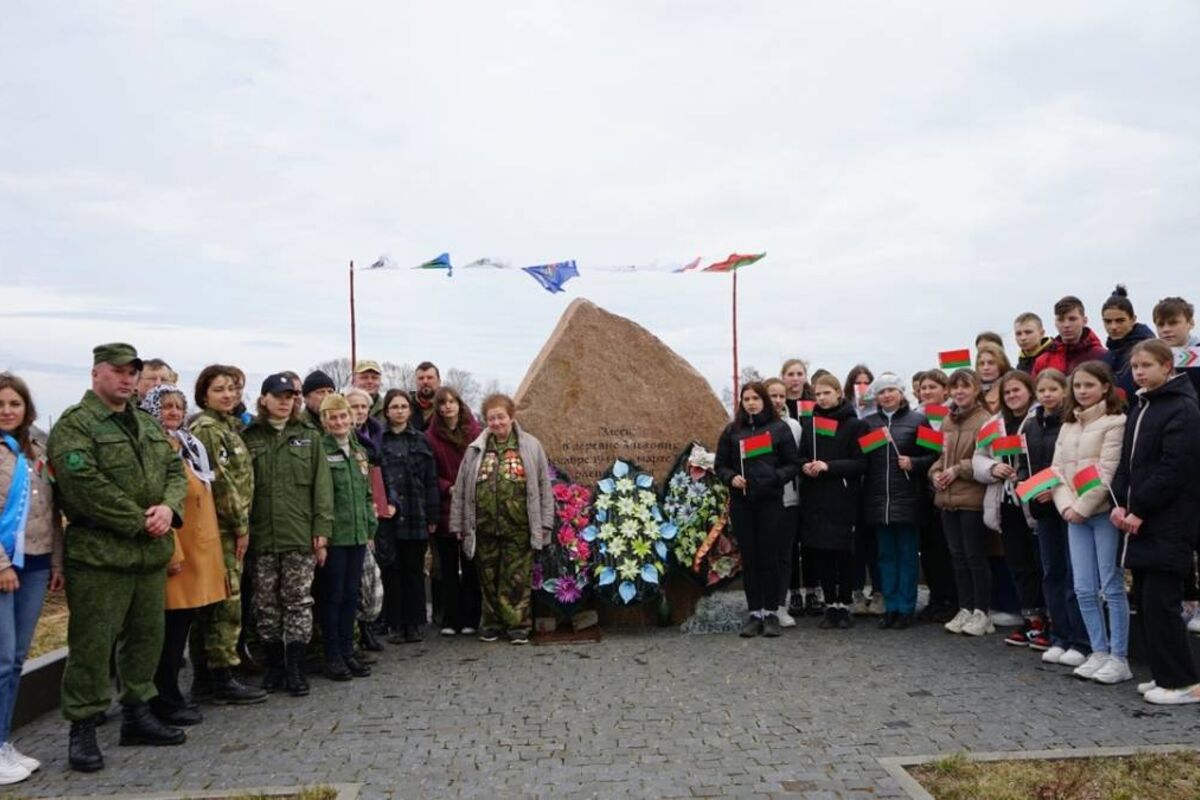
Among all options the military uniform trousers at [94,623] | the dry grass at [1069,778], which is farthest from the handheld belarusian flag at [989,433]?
the military uniform trousers at [94,623]

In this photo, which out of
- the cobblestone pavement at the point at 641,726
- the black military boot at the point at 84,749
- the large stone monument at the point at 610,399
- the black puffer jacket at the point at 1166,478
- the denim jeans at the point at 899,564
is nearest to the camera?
the cobblestone pavement at the point at 641,726

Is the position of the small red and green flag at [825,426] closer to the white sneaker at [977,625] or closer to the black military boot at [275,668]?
the white sneaker at [977,625]

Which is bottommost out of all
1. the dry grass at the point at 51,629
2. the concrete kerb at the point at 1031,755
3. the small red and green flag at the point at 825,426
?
the dry grass at the point at 51,629

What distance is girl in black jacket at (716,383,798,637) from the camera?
22.7 feet

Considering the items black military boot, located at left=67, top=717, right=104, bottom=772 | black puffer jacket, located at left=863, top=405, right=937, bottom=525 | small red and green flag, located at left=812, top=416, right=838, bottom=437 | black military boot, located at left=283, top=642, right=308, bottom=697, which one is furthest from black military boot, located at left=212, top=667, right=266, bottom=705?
black puffer jacket, located at left=863, top=405, right=937, bottom=525

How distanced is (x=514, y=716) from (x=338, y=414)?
2.21 meters

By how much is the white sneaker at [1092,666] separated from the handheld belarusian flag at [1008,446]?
1.35 meters

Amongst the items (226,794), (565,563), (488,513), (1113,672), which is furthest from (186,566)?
(1113,672)

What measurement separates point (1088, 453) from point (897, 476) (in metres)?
1.70

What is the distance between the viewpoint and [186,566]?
4.98 meters

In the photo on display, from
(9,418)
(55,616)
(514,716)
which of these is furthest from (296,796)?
(55,616)

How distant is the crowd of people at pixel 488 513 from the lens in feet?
14.7

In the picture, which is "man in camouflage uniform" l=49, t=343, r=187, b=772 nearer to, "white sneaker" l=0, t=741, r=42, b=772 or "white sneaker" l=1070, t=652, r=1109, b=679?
"white sneaker" l=0, t=741, r=42, b=772

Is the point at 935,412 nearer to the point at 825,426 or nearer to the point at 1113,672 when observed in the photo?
the point at 825,426
